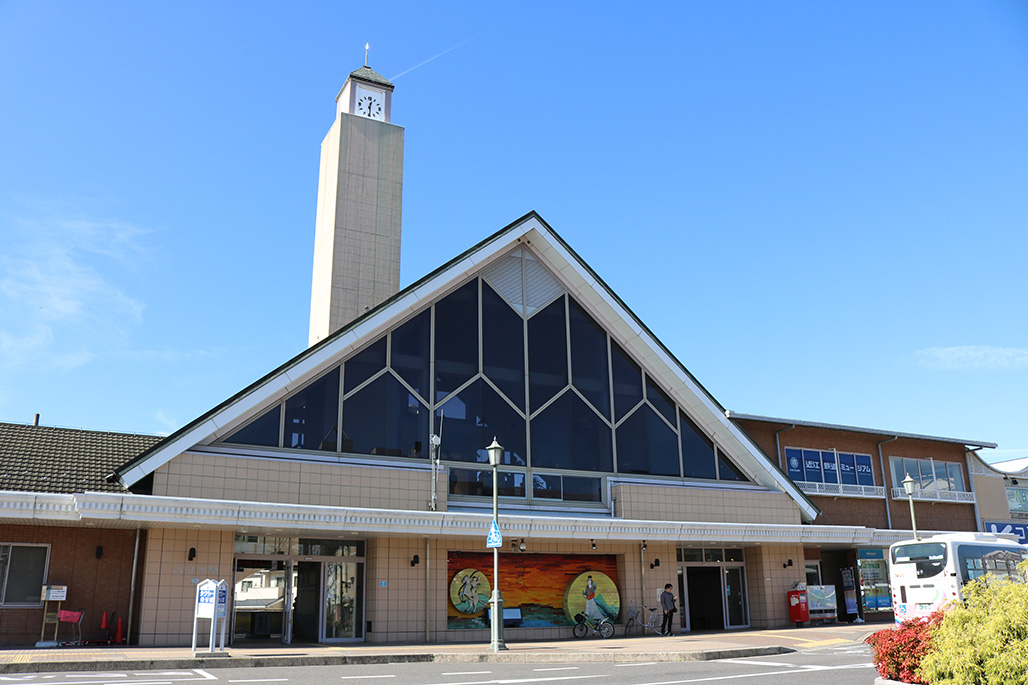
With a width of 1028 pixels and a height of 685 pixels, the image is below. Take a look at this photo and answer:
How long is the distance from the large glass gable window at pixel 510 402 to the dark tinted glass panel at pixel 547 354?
0.11ft

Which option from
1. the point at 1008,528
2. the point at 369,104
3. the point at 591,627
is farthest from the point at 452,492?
the point at 1008,528

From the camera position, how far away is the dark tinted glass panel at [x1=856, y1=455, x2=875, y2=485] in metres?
30.2

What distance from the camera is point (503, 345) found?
22.2m

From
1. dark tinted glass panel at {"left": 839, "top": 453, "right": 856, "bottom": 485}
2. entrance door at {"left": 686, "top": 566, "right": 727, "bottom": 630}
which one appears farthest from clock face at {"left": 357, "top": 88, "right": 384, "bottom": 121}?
dark tinted glass panel at {"left": 839, "top": 453, "right": 856, "bottom": 485}

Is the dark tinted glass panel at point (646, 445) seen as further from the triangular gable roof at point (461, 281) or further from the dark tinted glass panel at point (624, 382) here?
the triangular gable roof at point (461, 281)

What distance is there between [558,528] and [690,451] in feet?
18.6

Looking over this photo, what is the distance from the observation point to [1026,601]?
25.5 feet

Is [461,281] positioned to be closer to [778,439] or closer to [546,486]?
[546,486]

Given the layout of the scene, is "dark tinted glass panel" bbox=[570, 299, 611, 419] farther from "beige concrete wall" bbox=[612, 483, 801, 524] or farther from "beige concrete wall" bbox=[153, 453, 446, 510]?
"beige concrete wall" bbox=[153, 453, 446, 510]

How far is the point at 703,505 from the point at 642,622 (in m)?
3.68

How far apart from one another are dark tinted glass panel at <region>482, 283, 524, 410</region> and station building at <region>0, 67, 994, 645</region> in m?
0.06

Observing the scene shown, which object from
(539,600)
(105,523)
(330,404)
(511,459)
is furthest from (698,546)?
(105,523)

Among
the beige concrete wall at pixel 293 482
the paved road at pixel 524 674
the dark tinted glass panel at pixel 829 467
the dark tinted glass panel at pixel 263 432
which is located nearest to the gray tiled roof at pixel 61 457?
the beige concrete wall at pixel 293 482

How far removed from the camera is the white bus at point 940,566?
18.6m
